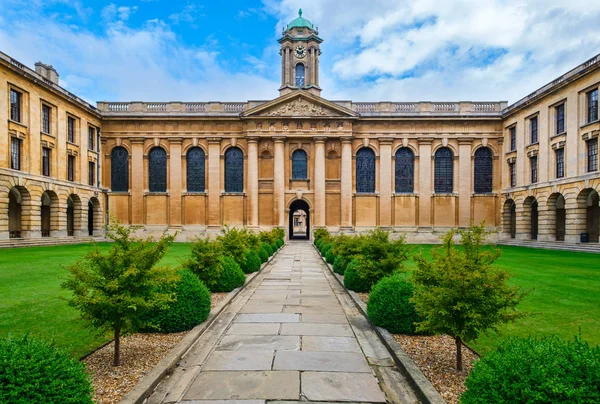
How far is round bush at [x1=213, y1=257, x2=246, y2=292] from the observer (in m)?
11.4

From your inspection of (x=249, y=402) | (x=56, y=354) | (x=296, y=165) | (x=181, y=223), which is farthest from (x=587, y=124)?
(x=181, y=223)

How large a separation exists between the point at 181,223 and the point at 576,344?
132 ft

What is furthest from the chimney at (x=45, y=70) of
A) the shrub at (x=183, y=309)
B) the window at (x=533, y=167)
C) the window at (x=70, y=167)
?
the window at (x=533, y=167)

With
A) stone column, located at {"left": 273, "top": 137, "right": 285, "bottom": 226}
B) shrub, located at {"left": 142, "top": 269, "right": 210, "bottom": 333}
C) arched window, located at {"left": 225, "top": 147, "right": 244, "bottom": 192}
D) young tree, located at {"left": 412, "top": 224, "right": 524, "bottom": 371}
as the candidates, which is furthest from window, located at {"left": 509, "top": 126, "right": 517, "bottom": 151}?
shrub, located at {"left": 142, "top": 269, "right": 210, "bottom": 333}

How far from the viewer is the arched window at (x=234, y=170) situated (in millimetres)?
41062

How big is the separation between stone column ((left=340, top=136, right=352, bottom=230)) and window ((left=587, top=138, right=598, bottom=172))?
64.0 ft

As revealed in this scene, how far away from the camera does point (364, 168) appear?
134 feet

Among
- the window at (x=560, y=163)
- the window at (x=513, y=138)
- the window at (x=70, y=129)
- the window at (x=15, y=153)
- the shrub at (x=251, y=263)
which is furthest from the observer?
the window at (x=513, y=138)

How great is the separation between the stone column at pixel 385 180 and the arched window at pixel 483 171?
8.78 metres

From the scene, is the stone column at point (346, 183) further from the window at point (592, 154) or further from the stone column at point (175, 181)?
the window at point (592, 154)

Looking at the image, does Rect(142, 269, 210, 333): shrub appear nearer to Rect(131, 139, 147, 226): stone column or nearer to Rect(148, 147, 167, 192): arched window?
Rect(148, 147, 167, 192): arched window

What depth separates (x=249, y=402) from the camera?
15.6 feet

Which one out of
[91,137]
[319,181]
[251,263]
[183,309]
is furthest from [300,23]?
[183,309]

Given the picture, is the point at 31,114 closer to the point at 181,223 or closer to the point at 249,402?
the point at 181,223
